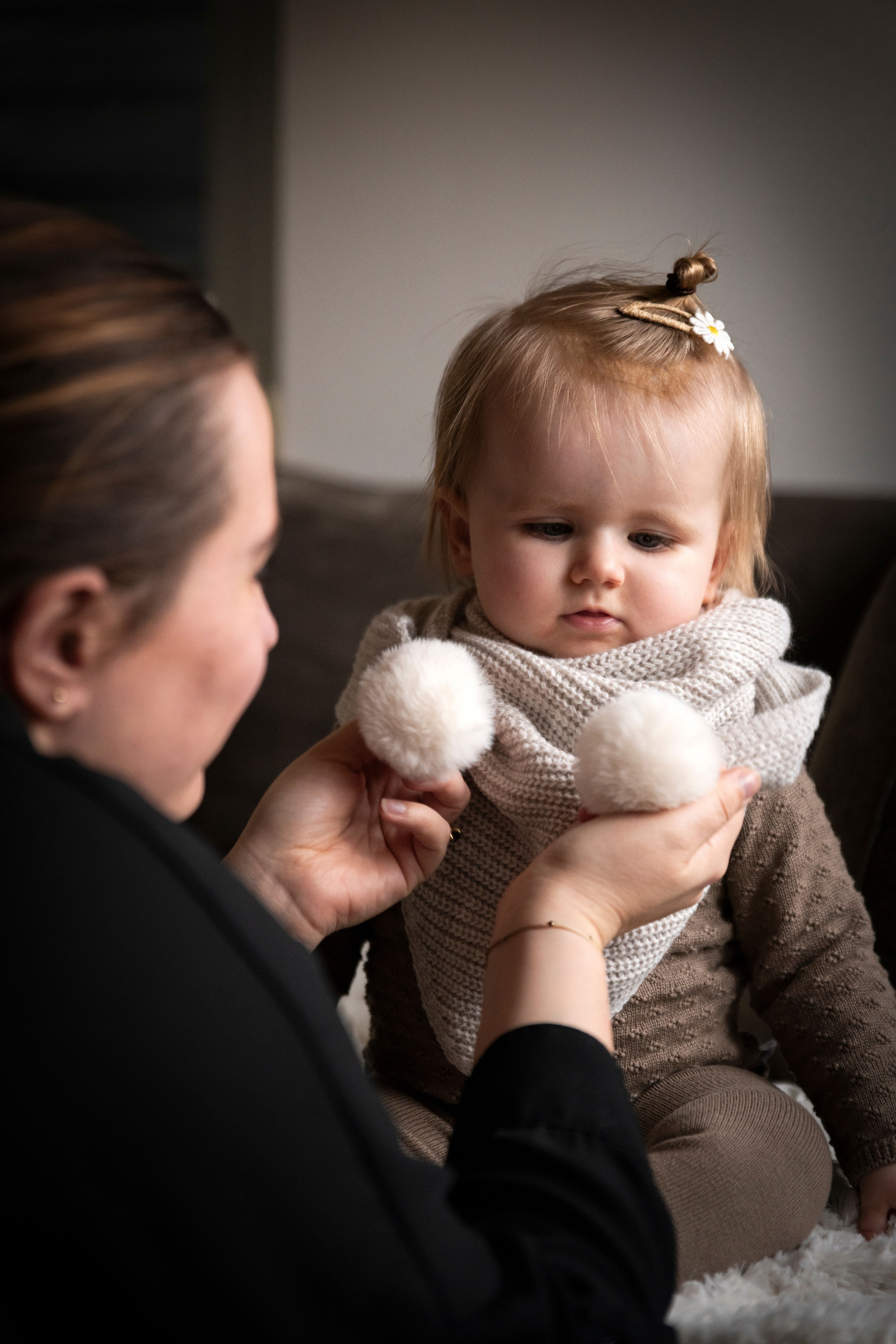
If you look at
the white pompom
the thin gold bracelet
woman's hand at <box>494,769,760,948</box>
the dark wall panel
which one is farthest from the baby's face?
the dark wall panel

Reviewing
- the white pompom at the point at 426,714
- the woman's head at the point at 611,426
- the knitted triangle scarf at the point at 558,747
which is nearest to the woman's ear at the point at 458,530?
the woman's head at the point at 611,426

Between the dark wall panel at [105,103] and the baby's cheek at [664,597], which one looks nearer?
the baby's cheek at [664,597]

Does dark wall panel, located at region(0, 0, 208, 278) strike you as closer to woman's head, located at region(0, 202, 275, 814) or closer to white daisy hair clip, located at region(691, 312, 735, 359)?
white daisy hair clip, located at region(691, 312, 735, 359)

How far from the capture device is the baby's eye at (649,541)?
0.99 meters

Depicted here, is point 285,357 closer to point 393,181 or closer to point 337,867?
point 393,181

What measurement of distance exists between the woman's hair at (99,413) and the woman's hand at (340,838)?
0.37 meters

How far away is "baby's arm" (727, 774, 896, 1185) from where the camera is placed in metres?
0.96

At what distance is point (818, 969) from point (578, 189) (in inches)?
77.7

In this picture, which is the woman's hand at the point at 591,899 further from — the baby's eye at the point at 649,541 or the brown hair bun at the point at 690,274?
the brown hair bun at the point at 690,274

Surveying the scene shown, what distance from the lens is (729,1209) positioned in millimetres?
872

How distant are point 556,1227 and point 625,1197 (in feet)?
0.13

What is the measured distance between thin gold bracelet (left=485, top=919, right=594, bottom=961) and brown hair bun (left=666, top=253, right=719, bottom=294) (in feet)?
2.13

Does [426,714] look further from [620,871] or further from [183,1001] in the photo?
[183,1001]

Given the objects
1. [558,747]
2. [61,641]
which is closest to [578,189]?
[558,747]
